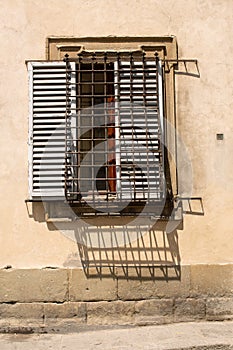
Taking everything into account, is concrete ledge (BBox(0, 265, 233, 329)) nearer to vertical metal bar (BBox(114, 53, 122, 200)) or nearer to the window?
the window

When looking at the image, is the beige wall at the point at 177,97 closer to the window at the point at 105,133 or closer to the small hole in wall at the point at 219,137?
the small hole in wall at the point at 219,137

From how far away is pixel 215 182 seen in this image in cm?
623

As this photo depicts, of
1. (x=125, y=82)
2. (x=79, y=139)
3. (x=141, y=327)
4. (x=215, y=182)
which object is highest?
(x=125, y=82)

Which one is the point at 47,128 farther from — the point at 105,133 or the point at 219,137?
the point at 219,137

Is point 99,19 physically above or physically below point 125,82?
above

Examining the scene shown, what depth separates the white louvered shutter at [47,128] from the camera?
6.05m

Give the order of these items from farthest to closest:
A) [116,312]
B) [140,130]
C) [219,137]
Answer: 1. [219,137]
2. [140,130]
3. [116,312]

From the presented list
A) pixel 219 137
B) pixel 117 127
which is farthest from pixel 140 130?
pixel 219 137

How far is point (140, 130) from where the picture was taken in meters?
6.15

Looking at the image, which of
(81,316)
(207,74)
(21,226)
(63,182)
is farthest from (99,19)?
(81,316)

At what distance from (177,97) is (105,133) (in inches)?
36.7

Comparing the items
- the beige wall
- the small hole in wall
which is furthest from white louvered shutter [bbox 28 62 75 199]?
the small hole in wall

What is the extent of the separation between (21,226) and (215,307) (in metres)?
2.35

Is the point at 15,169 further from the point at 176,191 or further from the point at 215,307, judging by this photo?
the point at 215,307
